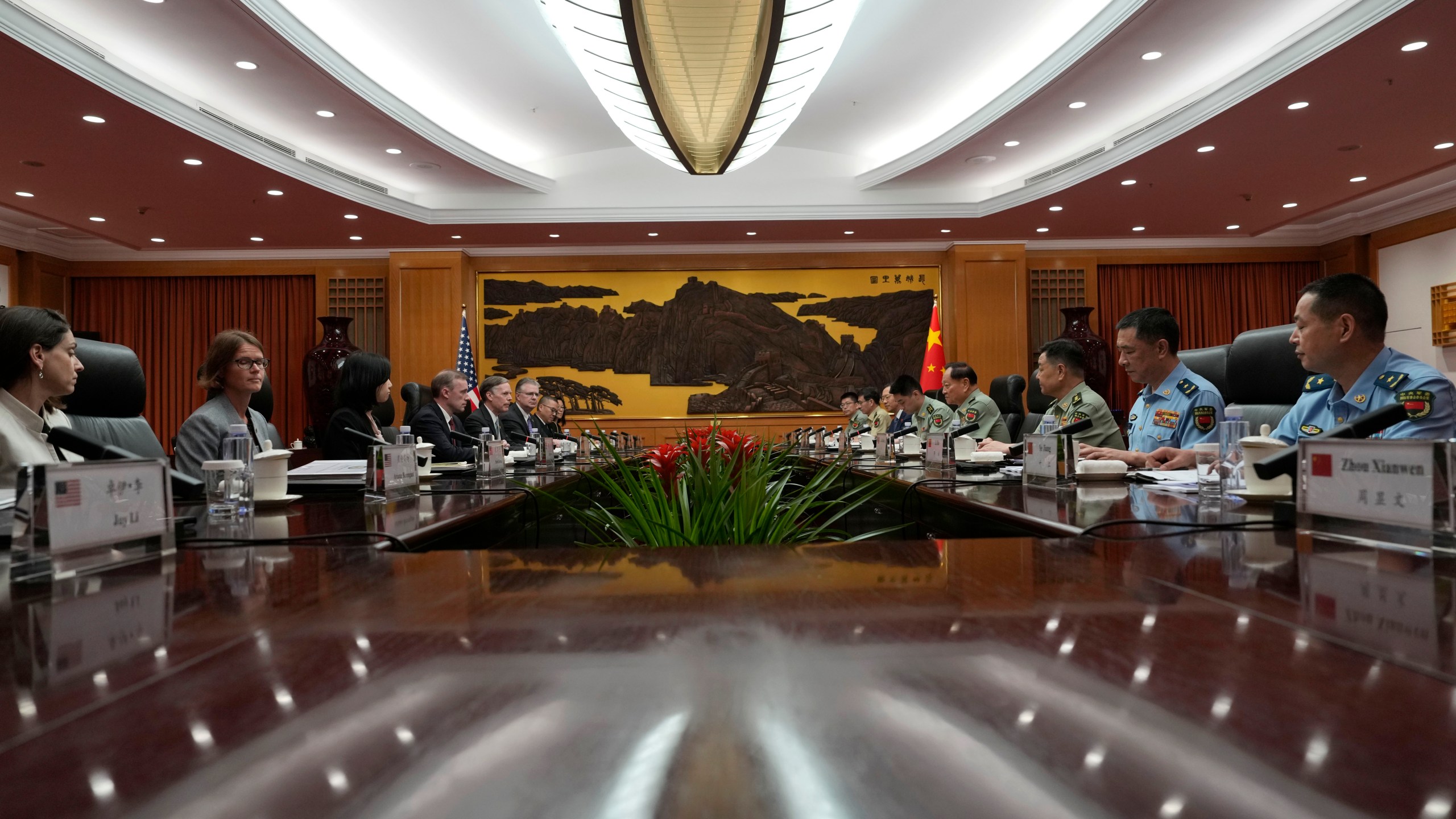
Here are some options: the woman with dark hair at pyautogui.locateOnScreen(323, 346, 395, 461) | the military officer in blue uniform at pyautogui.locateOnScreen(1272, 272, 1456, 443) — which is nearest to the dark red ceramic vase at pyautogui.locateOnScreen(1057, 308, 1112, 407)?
the military officer in blue uniform at pyautogui.locateOnScreen(1272, 272, 1456, 443)

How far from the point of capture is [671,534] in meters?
1.48

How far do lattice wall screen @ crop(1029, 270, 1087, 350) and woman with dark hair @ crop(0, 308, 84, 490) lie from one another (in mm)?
8373

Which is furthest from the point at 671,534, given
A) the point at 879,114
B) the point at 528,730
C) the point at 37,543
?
the point at 879,114

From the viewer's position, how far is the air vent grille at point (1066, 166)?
631cm

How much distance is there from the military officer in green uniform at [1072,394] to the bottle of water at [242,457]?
265 centimetres

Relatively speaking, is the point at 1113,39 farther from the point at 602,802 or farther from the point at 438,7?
the point at 602,802

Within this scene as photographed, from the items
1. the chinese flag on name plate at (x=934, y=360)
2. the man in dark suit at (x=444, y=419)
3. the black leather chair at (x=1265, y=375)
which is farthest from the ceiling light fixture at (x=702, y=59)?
the chinese flag on name plate at (x=934, y=360)

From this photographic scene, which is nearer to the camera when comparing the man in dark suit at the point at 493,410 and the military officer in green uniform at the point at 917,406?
the man in dark suit at the point at 493,410

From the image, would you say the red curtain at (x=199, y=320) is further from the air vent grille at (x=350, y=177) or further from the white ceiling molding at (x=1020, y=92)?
the white ceiling molding at (x=1020, y=92)

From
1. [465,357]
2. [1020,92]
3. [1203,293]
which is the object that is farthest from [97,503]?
[1203,293]

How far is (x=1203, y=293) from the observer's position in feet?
29.7

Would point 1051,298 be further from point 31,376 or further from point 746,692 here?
point 746,692

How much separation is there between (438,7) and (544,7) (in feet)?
9.08

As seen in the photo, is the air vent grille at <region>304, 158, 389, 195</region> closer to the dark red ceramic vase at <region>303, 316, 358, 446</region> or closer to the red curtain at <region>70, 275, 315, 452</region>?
the dark red ceramic vase at <region>303, 316, 358, 446</region>
